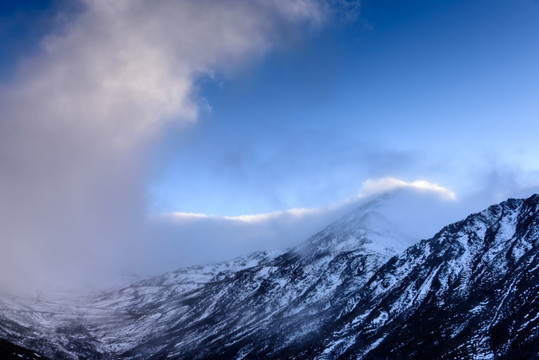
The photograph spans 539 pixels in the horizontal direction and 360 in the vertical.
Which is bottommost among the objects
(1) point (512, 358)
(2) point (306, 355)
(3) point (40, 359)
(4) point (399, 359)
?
(1) point (512, 358)

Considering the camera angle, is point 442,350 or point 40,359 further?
point 40,359

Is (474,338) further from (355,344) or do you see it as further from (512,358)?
(355,344)

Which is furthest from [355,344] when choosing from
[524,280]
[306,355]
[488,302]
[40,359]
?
[40,359]

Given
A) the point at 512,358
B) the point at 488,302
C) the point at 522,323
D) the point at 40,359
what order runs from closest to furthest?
the point at 512,358, the point at 522,323, the point at 40,359, the point at 488,302

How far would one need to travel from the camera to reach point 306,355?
198 metres

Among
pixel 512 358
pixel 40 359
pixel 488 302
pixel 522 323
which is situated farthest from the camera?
pixel 488 302

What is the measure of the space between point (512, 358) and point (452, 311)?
5647 centimetres

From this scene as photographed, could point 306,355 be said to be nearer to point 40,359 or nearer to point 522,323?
point 522,323

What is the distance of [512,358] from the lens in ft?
465

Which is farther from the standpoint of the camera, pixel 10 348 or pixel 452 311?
pixel 452 311

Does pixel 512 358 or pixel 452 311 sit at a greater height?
pixel 452 311

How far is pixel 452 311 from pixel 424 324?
16464 millimetres

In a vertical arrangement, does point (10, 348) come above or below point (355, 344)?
above

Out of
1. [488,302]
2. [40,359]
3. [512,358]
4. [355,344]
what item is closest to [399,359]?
[355,344]
